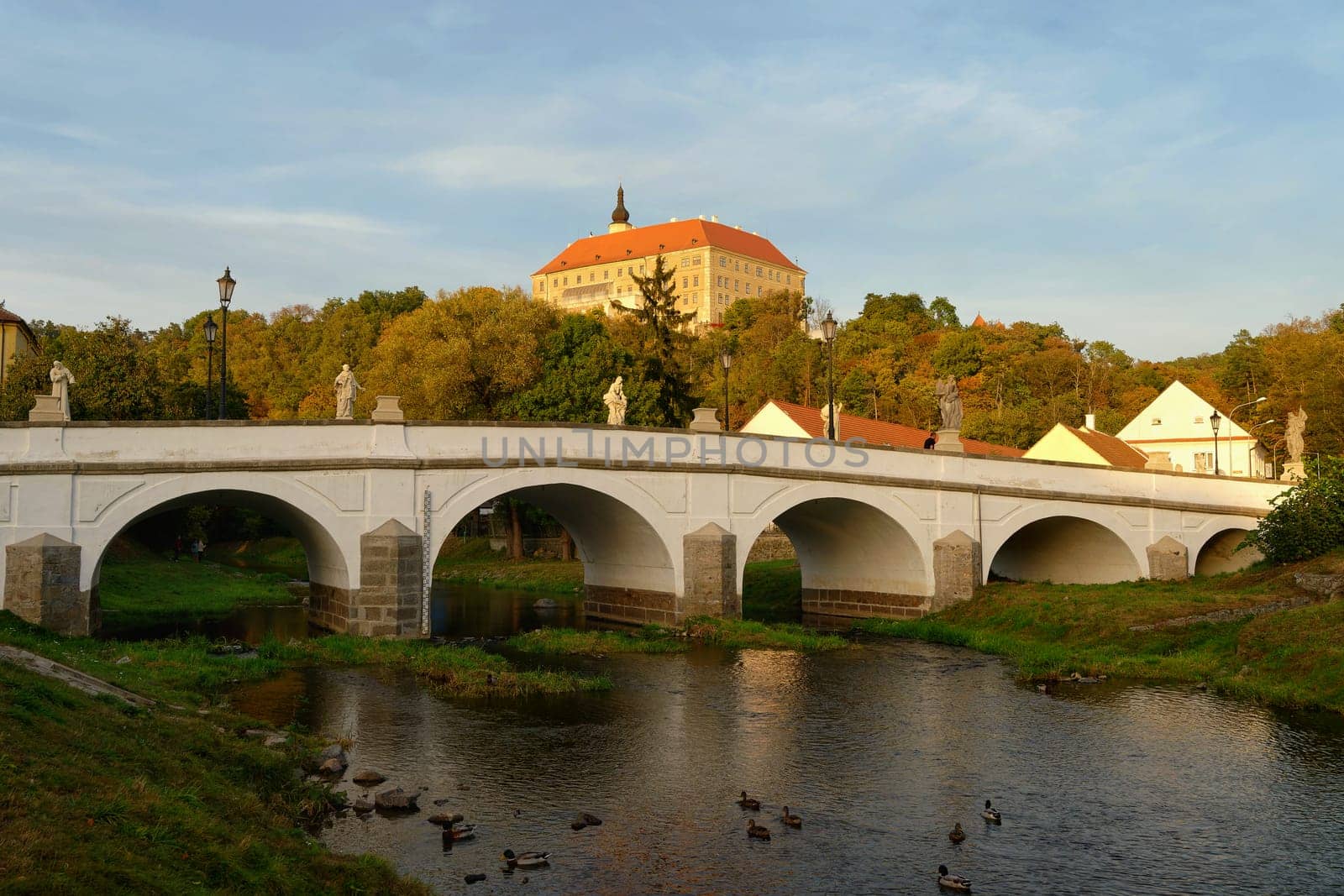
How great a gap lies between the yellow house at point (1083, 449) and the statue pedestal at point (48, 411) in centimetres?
3845

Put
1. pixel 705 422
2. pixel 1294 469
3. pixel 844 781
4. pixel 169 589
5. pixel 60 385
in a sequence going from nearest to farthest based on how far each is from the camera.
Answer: pixel 844 781
pixel 60 385
pixel 705 422
pixel 169 589
pixel 1294 469

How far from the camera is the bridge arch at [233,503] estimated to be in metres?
23.0

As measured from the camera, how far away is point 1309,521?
29172mm

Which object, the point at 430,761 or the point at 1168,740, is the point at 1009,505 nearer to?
the point at 1168,740

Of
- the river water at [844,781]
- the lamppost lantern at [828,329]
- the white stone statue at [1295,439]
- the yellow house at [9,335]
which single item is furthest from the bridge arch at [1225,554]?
the yellow house at [9,335]

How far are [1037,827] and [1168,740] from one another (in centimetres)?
550

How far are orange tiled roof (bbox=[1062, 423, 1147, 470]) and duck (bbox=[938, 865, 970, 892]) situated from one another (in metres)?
40.1

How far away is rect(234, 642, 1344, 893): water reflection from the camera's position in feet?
→ 36.5

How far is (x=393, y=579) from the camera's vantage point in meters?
24.6

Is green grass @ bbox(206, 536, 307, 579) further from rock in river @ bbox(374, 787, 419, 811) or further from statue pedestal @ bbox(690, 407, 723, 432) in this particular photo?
rock in river @ bbox(374, 787, 419, 811)

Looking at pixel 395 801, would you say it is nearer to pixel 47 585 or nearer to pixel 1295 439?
pixel 47 585

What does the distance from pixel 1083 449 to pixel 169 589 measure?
37206mm

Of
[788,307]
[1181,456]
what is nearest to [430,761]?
[1181,456]

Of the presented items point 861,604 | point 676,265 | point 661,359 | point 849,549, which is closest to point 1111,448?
point 661,359
